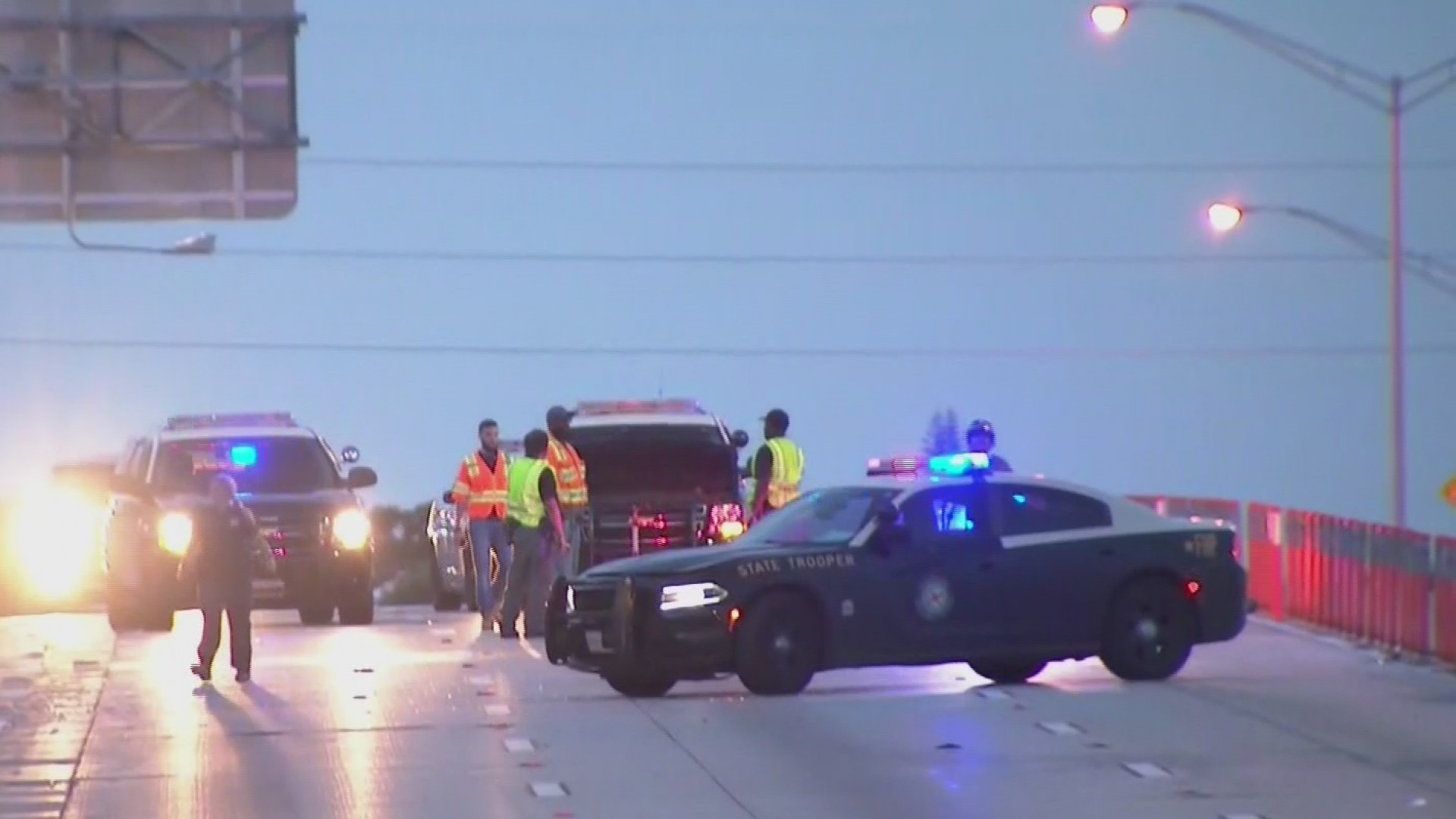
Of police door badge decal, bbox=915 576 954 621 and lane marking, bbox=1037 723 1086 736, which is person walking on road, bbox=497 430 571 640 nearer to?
police door badge decal, bbox=915 576 954 621

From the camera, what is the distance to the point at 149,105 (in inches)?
885

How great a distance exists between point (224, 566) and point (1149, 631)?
22.2 ft

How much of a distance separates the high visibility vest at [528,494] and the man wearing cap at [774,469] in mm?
2106

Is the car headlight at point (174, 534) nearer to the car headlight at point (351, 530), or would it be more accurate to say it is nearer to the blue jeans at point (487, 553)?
the car headlight at point (351, 530)

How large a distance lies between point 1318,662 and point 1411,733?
4.63 meters

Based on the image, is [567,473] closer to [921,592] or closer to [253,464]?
[253,464]

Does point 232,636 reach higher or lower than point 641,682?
higher

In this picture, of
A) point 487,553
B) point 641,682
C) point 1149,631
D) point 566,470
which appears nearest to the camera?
point 641,682

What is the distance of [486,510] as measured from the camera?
2572 cm

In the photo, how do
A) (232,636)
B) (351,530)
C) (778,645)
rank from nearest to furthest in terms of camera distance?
1. (778,645)
2. (232,636)
3. (351,530)

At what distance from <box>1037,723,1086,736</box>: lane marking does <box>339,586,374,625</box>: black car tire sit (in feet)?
36.4

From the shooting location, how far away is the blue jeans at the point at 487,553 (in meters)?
25.7

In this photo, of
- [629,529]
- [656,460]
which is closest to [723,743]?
[629,529]

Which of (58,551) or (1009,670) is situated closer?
(1009,670)
